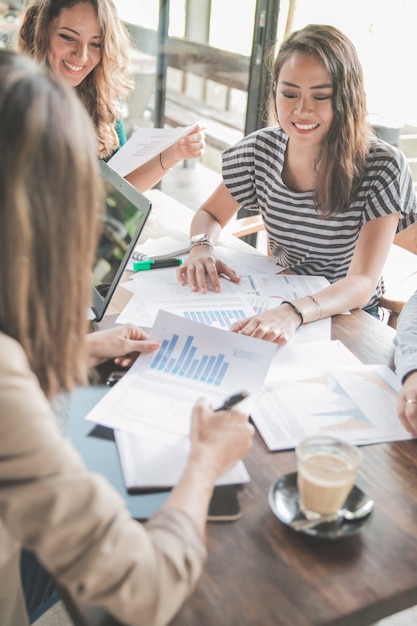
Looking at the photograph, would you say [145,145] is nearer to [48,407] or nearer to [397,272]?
[397,272]

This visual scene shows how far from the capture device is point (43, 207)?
662mm

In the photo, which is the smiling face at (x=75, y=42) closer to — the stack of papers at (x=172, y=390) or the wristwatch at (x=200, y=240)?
the wristwatch at (x=200, y=240)

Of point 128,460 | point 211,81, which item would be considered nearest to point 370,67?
point 211,81

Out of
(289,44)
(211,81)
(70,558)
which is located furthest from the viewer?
(211,81)

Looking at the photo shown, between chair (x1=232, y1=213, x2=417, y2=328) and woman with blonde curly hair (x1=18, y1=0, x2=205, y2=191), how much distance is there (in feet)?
0.98

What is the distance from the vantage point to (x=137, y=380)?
107cm

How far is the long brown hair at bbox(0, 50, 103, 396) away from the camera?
637mm

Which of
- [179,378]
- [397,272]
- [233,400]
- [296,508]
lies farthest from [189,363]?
[397,272]

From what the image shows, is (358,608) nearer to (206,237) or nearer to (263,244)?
(206,237)

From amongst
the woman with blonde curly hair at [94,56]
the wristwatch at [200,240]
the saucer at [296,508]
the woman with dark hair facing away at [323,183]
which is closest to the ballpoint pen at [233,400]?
the saucer at [296,508]

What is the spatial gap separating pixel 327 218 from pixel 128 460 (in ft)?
3.43

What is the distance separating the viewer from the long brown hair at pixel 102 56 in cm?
190

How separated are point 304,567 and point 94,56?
1748 millimetres

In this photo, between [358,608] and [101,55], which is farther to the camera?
[101,55]
